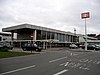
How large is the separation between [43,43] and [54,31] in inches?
489

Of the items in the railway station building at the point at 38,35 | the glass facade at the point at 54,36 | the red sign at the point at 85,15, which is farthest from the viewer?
the glass facade at the point at 54,36

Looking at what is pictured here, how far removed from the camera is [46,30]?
62.0m

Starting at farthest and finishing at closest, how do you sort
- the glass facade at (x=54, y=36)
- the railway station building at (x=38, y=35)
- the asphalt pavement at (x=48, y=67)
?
the glass facade at (x=54, y=36)
the railway station building at (x=38, y=35)
the asphalt pavement at (x=48, y=67)

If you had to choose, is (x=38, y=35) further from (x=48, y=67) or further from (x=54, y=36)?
(x=48, y=67)

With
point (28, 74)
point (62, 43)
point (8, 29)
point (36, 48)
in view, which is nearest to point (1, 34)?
point (8, 29)

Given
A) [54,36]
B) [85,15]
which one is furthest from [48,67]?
[54,36]

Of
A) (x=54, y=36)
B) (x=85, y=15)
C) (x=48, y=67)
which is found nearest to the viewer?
(x=48, y=67)

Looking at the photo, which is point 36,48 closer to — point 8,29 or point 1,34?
point 8,29

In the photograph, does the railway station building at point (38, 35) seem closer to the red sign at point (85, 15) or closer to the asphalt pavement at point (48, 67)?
the red sign at point (85, 15)

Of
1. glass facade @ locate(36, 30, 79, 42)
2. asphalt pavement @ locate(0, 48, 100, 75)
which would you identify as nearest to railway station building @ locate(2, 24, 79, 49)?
glass facade @ locate(36, 30, 79, 42)

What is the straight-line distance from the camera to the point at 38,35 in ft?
198

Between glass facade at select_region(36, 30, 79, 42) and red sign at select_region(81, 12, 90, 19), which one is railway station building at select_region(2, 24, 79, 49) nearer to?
glass facade at select_region(36, 30, 79, 42)

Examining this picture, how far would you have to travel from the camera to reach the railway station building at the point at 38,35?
56562 mm

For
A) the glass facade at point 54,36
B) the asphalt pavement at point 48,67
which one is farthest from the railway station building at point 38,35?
the asphalt pavement at point 48,67
